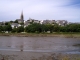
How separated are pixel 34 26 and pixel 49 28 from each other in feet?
27.6

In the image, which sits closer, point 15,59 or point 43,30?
point 15,59

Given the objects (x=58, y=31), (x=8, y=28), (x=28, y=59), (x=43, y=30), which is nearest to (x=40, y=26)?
(x=43, y=30)

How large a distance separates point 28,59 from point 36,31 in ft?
278

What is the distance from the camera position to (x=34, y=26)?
102625 mm

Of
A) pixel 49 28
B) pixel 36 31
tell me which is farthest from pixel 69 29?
pixel 36 31

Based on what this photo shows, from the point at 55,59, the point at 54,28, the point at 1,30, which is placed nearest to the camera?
the point at 55,59

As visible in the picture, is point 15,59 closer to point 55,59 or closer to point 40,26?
point 55,59

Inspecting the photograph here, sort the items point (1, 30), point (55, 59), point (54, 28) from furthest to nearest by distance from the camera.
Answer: point (1, 30), point (54, 28), point (55, 59)

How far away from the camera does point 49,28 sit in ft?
335

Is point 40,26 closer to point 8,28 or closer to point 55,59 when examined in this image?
point 8,28

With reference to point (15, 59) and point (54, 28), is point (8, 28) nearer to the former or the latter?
point (54, 28)

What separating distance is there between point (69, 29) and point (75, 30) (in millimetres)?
3585

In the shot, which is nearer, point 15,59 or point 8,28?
point 15,59

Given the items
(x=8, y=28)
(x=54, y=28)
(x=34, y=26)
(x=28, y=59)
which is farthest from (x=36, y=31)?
(x=28, y=59)
